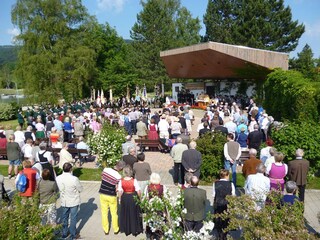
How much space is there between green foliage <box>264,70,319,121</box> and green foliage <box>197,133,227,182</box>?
3623 mm

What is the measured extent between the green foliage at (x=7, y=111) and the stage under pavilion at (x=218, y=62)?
14.9 meters

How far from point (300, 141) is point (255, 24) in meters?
35.5

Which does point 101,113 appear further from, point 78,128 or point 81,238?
point 81,238

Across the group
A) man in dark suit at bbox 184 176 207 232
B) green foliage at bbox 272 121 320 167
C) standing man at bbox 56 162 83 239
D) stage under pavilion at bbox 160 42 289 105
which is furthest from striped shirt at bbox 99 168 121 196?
stage under pavilion at bbox 160 42 289 105

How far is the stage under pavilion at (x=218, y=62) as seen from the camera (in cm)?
2025

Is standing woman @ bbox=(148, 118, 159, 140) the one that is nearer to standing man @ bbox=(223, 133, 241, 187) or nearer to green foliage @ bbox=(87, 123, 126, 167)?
green foliage @ bbox=(87, 123, 126, 167)

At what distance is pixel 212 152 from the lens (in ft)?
30.1

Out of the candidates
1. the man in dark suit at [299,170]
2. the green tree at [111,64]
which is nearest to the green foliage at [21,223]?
the man in dark suit at [299,170]

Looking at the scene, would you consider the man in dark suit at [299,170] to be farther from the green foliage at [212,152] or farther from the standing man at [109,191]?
the standing man at [109,191]

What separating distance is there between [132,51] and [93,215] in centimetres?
4154

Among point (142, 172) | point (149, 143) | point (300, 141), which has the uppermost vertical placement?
point (300, 141)

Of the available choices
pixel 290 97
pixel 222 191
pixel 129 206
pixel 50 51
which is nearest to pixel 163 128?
pixel 129 206

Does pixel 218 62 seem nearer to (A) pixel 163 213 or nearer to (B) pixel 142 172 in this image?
(B) pixel 142 172

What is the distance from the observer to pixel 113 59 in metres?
43.9
